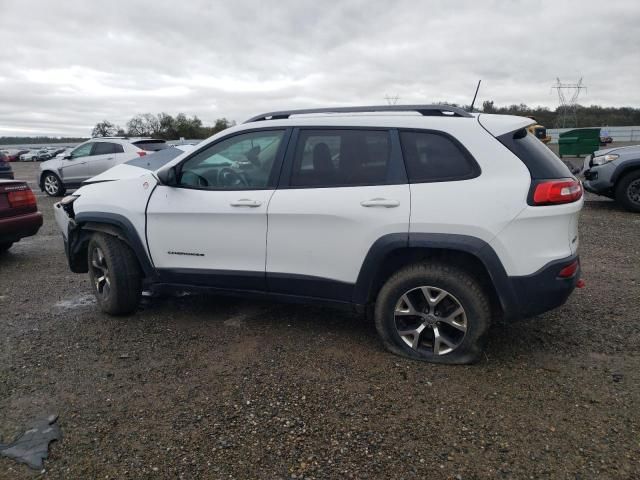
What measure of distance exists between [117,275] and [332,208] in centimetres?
206

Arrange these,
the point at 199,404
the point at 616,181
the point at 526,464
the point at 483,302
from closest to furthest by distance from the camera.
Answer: the point at 526,464 → the point at 199,404 → the point at 483,302 → the point at 616,181

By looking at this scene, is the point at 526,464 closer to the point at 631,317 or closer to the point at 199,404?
the point at 199,404

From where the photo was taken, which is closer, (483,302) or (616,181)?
(483,302)

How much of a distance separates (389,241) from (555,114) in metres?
53.7

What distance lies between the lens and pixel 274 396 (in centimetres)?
297

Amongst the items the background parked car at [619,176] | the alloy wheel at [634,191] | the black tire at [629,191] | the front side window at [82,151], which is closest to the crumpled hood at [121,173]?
the background parked car at [619,176]

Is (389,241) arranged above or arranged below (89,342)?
above

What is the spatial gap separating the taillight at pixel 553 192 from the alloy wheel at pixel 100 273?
354 cm

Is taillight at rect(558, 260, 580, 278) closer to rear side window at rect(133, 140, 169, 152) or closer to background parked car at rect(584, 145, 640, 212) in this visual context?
background parked car at rect(584, 145, 640, 212)

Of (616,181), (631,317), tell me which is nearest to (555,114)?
(616,181)

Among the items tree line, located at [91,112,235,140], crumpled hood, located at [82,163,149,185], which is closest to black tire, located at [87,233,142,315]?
crumpled hood, located at [82,163,149,185]

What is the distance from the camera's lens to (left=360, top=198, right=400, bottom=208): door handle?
3162 millimetres

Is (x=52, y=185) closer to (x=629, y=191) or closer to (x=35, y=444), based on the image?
(x=35, y=444)

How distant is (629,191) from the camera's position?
868 centimetres
